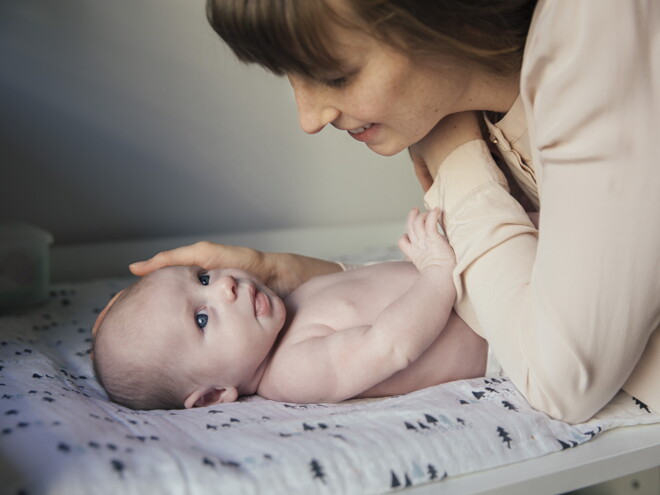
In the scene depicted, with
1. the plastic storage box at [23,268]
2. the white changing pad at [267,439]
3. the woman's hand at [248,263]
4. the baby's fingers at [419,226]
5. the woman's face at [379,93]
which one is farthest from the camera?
the plastic storage box at [23,268]

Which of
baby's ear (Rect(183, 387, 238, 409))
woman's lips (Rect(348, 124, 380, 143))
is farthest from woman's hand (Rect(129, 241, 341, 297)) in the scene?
woman's lips (Rect(348, 124, 380, 143))

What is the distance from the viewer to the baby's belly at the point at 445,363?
3.28 ft

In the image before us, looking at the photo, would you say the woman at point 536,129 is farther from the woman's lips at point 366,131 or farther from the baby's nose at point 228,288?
the baby's nose at point 228,288

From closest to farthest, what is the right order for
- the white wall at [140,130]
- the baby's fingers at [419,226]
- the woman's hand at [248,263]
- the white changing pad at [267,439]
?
the white changing pad at [267,439] < the baby's fingers at [419,226] < the woman's hand at [248,263] < the white wall at [140,130]

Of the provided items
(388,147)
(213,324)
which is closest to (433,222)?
(388,147)

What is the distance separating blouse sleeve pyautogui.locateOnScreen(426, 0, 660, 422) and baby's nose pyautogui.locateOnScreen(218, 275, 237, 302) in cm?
39

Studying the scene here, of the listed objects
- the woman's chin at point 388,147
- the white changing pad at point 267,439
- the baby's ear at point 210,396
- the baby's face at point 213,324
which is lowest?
the baby's ear at point 210,396

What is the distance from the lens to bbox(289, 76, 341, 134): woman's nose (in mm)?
885

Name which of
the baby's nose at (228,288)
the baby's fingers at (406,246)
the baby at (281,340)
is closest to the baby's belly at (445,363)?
the baby at (281,340)

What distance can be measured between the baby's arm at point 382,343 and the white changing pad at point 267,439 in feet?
0.11

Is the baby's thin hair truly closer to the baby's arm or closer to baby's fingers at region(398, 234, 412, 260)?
the baby's arm

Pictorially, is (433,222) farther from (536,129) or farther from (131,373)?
(131,373)

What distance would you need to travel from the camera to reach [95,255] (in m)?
1.84

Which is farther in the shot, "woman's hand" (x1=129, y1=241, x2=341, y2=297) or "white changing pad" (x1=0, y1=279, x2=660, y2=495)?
"woman's hand" (x1=129, y1=241, x2=341, y2=297)
